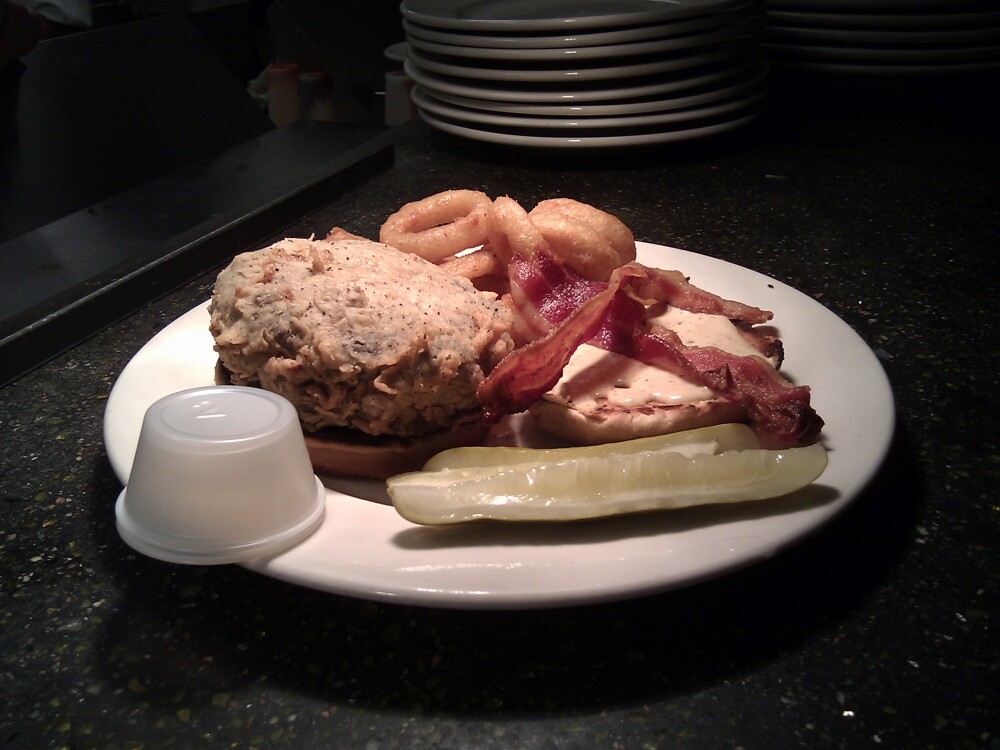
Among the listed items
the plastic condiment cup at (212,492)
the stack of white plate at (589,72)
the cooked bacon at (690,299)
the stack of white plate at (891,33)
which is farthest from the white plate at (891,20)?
the plastic condiment cup at (212,492)

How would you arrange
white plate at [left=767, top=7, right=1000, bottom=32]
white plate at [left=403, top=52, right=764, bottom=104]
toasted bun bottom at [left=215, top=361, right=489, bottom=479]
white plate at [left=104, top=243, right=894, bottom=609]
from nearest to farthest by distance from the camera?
white plate at [left=104, top=243, right=894, bottom=609] < toasted bun bottom at [left=215, top=361, right=489, bottom=479] < white plate at [left=403, top=52, right=764, bottom=104] < white plate at [left=767, top=7, right=1000, bottom=32]

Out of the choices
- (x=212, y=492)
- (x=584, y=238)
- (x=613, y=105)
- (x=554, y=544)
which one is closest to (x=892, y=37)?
(x=613, y=105)

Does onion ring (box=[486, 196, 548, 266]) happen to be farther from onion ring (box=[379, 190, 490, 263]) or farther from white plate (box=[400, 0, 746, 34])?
white plate (box=[400, 0, 746, 34])

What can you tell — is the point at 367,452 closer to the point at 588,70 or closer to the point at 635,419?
the point at 635,419

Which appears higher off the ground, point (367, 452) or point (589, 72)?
point (589, 72)

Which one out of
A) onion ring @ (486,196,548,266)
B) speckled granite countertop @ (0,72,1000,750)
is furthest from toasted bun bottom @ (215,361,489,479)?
onion ring @ (486,196,548,266)

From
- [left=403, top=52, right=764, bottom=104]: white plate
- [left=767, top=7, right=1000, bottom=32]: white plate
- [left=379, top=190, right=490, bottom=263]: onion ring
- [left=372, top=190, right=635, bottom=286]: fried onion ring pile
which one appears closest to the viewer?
[left=372, top=190, right=635, bottom=286]: fried onion ring pile
